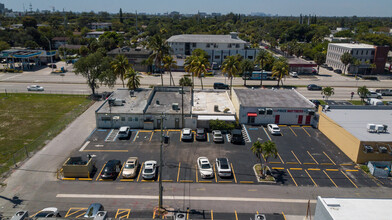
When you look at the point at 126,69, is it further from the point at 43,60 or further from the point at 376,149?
the point at 43,60

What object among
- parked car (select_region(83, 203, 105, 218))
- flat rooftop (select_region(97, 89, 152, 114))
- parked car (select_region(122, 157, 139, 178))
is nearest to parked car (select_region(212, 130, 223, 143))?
parked car (select_region(122, 157, 139, 178))

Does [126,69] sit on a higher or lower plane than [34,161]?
higher

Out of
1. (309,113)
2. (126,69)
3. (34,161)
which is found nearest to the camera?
(34,161)

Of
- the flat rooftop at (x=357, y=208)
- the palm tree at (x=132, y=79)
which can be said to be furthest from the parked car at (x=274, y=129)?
the palm tree at (x=132, y=79)

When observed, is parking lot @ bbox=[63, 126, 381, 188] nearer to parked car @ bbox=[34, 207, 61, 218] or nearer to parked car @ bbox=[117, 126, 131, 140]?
parked car @ bbox=[117, 126, 131, 140]

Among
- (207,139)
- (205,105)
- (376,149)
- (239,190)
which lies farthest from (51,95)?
(376,149)

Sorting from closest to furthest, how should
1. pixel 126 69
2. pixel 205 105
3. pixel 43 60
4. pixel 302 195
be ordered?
pixel 302 195
pixel 205 105
pixel 126 69
pixel 43 60
